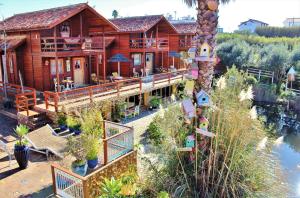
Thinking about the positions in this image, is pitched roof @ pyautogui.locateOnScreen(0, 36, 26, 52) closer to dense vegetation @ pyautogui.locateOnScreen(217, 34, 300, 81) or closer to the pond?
the pond

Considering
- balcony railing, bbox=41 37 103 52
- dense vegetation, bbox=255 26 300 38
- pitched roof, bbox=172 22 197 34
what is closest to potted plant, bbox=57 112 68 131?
balcony railing, bbox=41 37 103 52

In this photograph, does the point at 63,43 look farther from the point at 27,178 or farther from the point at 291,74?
the point at 291,74

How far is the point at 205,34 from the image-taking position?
5395 mm

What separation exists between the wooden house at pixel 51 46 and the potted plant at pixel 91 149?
26.2ft

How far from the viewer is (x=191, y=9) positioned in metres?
6.51

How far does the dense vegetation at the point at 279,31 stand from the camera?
40.6 meters

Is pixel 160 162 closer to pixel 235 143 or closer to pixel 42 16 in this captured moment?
pixel 235 143

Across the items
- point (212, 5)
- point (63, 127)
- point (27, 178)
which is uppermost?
point (212, 5)

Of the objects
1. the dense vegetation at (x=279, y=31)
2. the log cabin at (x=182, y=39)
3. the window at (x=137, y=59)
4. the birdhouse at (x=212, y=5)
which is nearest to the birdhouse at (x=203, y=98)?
the birdhouse at (x=212, y=5)

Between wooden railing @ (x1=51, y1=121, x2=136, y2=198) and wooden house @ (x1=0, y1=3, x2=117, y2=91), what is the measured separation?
8079 mm

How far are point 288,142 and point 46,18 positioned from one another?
15731 mm

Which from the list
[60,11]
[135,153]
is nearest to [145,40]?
[60,11]

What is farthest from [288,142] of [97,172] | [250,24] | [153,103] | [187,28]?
[250,24]

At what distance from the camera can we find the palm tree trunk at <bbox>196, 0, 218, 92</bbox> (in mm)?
5348
